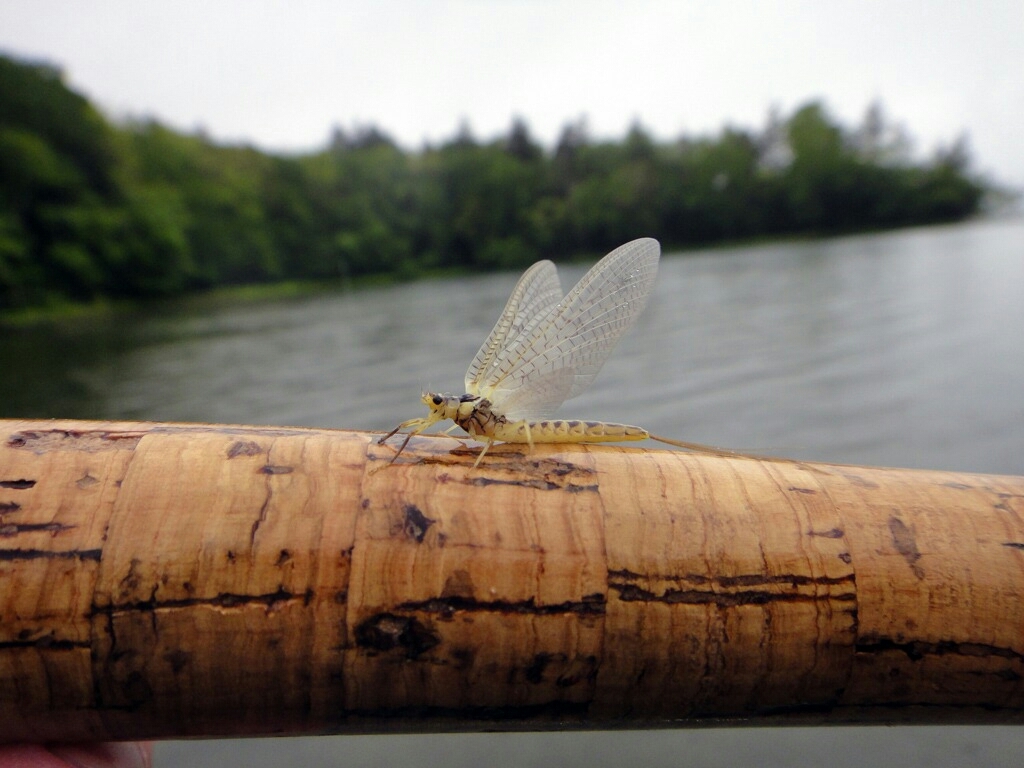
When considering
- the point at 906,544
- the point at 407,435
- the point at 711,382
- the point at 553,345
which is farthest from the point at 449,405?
the point at 711,382

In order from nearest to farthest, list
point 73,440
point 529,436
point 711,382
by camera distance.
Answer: point 73,440, point 529,436, point 711,382

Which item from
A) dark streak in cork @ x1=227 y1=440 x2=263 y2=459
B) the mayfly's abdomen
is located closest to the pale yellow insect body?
the mayfly's abdomen

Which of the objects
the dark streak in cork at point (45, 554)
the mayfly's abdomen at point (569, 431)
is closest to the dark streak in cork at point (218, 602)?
the dark streak in cork at point (45, 554)

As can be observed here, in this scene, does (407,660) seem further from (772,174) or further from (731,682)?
(772,174)

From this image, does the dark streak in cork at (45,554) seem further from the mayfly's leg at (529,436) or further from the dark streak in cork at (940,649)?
the dark streak in cork at (940,649)

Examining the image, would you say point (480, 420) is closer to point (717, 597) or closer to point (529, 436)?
point (529, 436)

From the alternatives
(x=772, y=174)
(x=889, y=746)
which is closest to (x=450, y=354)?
(x=889, y=746)
